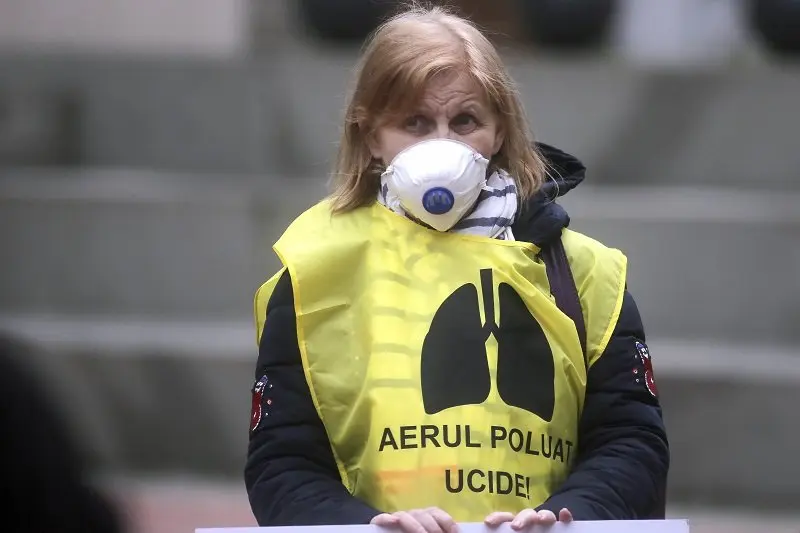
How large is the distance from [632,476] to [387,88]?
73 cm

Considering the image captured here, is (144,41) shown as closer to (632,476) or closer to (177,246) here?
(177,246)

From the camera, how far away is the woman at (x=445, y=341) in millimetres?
2027

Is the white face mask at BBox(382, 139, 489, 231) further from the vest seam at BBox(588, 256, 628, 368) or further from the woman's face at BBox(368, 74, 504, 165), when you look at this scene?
the vest seam at BBox(588, 256, 628, 368)

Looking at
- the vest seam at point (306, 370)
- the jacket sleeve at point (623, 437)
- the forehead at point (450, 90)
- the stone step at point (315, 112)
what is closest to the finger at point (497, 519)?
the jacket sleeve at point (623, 437)

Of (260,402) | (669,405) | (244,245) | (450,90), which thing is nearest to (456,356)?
(260,402)

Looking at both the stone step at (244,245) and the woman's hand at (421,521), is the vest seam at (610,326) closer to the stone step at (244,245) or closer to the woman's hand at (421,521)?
the woman's hand at (421,521)

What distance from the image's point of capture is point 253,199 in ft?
20.0

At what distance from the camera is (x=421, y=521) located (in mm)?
1898

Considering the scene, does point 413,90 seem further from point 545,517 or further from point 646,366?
point 545,517

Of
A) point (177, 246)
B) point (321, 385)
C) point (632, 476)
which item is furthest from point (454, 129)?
point (177, 246)

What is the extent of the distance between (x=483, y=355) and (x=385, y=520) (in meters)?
0.32

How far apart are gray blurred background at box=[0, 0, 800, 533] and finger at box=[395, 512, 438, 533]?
3052 millimetres

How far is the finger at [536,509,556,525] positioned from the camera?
192 centimetres

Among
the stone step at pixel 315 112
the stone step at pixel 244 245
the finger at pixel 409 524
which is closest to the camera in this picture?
the finger at pixel 409 524
